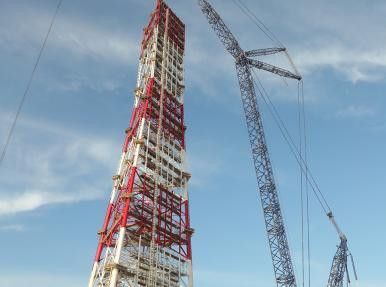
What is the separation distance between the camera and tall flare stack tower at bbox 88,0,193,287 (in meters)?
51.0

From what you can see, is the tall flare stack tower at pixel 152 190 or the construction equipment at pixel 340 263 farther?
the construction equipment at pixel 340 263

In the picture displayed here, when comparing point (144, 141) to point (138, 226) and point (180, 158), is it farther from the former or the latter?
point (138, 226)

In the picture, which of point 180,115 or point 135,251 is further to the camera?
point 180,115

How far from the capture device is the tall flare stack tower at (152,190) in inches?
2009

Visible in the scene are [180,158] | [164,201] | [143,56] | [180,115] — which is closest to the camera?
[164,201]

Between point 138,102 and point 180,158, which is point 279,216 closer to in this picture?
point 180,158

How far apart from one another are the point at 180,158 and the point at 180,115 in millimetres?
9077

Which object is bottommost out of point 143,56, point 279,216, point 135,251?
point 135,251

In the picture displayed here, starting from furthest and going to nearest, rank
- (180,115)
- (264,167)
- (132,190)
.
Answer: (264,167) → (180,115) → (132,190)

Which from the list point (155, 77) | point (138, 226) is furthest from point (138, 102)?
point (138, 226)

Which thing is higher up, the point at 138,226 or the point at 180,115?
the point at 180,115

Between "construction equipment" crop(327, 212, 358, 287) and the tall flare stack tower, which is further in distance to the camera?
"construction equipment" crop(327, 212, 358, 287)

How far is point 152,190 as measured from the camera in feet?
194

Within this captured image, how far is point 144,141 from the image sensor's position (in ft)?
200
